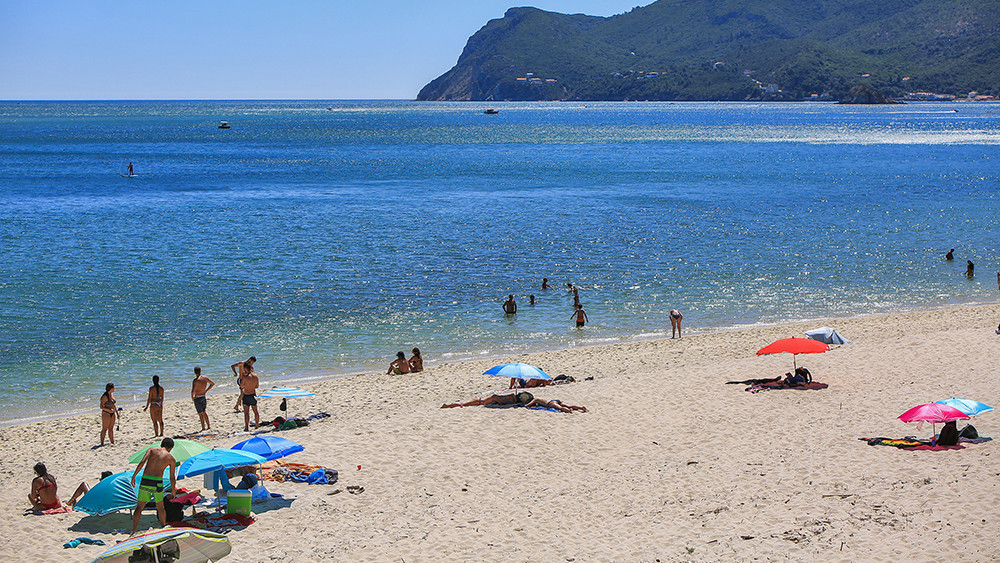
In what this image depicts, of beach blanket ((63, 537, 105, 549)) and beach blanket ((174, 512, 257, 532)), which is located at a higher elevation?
beach blanket ((174, 512, 257, 532))

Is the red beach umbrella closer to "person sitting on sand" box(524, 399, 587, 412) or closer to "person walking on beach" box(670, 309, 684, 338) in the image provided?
"person sitting on sand" box(524, 399, 587, 412)

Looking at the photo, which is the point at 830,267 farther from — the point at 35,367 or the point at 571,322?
the point at 35,367

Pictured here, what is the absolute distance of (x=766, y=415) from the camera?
1638 centimetres

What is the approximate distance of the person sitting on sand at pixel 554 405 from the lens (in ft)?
56.1

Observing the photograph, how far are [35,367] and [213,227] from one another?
25.7m

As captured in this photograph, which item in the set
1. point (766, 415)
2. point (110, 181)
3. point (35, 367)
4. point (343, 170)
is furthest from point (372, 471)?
point (343, 170)

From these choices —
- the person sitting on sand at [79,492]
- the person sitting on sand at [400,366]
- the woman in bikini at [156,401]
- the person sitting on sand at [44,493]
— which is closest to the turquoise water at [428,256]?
the person sitting on sand at [400,366]

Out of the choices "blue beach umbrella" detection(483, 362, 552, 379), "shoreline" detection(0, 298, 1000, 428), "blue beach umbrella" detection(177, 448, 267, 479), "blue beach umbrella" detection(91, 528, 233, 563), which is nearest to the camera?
"blue beach umbrella" detection(91, 528, 233, 563)

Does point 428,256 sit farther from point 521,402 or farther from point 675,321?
point 521,402

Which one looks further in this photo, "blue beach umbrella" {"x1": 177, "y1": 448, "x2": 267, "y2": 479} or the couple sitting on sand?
the couple sitting on sand

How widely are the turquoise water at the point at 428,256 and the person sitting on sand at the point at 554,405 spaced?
6.58 meters

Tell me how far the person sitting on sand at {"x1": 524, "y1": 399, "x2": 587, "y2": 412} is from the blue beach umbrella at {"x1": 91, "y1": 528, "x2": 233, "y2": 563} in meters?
8.15

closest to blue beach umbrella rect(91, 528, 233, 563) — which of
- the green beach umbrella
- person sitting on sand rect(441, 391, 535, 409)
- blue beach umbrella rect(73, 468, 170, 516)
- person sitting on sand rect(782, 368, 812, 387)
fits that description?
blue beach umbrella rect(73, 468, 170, 516)

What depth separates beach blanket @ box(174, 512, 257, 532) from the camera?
11773 mm
